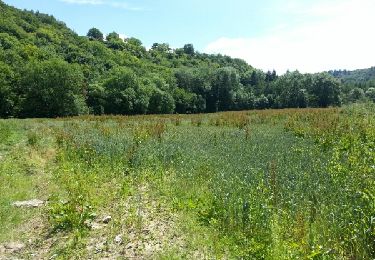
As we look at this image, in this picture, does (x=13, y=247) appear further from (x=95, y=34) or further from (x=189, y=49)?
(x=189, y=49)

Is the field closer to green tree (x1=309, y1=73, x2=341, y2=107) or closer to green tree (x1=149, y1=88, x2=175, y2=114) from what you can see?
green tree (x1=149, y1=88, x2=175, y2=114)

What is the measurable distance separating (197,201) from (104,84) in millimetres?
67394

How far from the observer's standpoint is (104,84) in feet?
238

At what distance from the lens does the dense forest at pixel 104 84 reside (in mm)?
56625

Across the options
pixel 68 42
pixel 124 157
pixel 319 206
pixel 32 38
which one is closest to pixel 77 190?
pixel 124 157

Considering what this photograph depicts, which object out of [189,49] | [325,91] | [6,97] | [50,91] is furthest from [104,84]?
[189,49]

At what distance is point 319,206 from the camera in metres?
6.71

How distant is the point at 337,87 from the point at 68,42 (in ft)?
252

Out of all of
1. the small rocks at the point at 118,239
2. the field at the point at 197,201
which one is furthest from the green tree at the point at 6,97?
the small rocks at the point at 118,239

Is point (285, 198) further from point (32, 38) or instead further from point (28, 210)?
point (32, 38)

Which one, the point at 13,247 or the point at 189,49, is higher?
the point at 189,49

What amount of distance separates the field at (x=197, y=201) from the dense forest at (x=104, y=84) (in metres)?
46.9

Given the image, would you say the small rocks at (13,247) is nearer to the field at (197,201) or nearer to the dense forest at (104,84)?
the field at (197,201)

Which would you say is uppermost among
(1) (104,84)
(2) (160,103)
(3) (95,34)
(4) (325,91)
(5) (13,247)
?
(3) (95,34)
